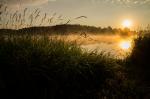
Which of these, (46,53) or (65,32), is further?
(65,32)

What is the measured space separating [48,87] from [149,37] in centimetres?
584

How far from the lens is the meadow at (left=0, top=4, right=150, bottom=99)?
732cm

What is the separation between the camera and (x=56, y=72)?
25.0 ft

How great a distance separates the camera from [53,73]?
7.59m

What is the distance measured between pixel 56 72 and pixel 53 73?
0.07 metres

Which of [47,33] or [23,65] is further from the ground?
[47,33]

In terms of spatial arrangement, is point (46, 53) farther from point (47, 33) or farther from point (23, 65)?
point (47, 33)

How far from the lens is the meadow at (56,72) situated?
7321 millimetres

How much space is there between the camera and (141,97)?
798cm

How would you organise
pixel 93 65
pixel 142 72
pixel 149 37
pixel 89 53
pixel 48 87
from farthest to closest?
pixel 149 37 → pixel 142 72 → pixel 89 53 → pixel 93 65 → pixel 48 87

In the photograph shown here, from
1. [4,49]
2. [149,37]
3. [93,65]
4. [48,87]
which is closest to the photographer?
[48,87]

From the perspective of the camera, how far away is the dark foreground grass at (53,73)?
7.29 metres

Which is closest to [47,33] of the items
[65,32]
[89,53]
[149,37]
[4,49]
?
[65,32]

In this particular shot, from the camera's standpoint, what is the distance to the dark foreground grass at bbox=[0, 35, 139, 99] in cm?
729
